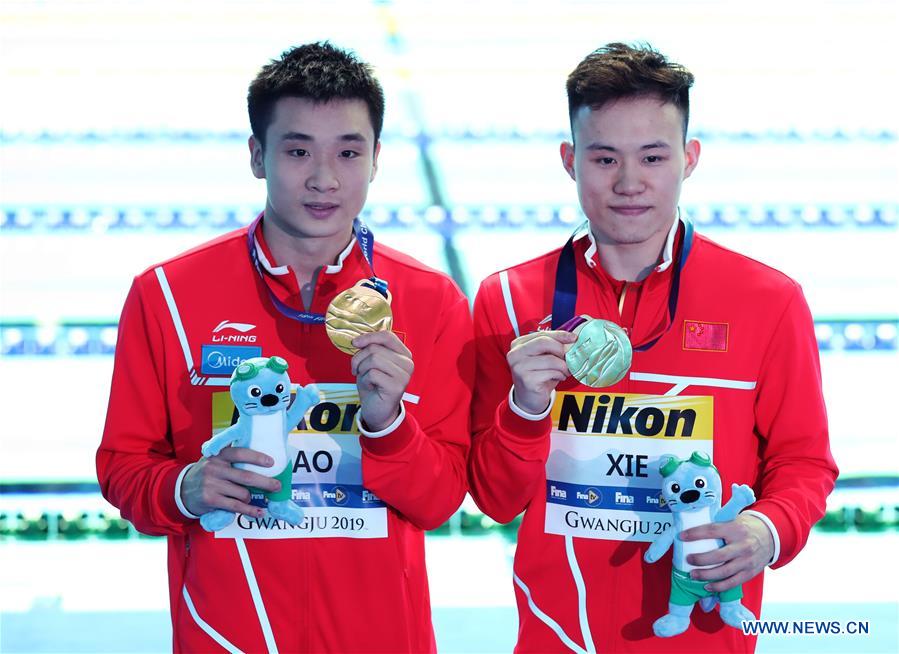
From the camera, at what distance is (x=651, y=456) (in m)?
1.90

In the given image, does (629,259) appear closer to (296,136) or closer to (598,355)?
(598,355)

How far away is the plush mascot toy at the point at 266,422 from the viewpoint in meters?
1.76

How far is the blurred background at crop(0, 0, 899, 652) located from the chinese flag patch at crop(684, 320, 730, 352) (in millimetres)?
1645

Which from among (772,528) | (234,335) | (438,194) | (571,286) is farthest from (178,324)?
(438,194)

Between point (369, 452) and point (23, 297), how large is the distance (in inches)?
158

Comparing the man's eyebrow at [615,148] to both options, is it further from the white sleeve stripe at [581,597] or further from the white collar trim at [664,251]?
the white sleeve stripe at [581,597]

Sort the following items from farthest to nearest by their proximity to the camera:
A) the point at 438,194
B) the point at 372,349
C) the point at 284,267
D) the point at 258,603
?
the point at 438,194 → the point at 284,267 → the point at 258,603 → the point at 372,349

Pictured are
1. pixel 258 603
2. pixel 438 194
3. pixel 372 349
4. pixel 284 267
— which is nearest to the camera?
pixel 372 349

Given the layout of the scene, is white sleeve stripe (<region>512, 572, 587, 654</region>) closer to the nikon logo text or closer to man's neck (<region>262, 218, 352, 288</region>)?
the nikon logo text

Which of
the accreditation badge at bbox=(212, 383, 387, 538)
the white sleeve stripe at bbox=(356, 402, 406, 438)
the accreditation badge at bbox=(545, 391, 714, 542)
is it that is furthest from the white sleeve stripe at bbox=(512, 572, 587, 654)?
the white sleeve stripe at bbox=(356, 402, 406, 438)

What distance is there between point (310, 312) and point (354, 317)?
208 millimetres

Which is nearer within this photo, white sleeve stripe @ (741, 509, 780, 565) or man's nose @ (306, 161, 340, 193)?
white sleeve stripe @ (741, 509, 780, 565)

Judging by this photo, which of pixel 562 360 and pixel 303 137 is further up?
pixel 303 137

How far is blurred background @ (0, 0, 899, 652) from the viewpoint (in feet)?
12.5
